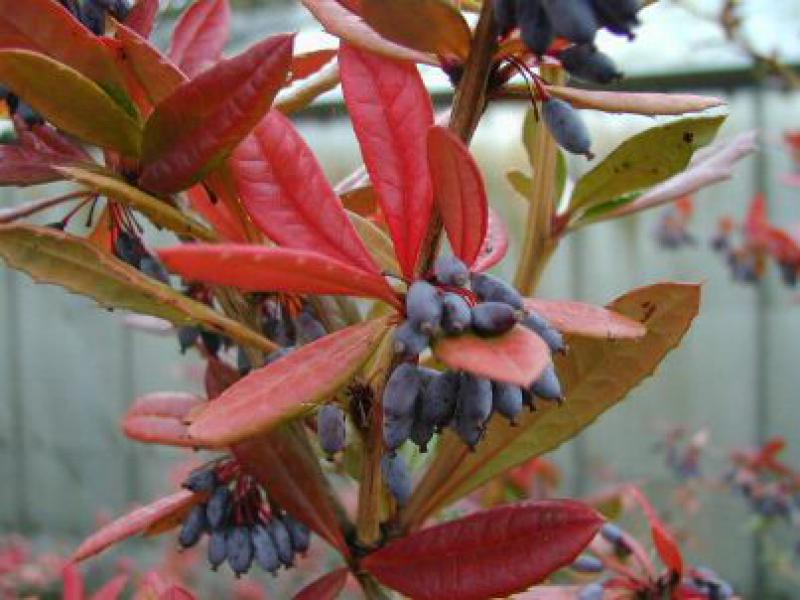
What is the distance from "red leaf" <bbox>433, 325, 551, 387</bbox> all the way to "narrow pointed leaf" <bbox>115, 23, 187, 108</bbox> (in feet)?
0.55

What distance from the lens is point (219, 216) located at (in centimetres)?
48

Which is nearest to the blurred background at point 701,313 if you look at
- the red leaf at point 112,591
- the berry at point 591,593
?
the red leaf at point 112,591

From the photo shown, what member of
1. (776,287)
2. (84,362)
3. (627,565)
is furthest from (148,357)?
(627,565)

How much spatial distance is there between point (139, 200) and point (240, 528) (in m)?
0.21

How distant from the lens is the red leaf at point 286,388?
1.12 ft

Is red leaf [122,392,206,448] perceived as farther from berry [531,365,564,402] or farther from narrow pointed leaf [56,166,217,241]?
berry [531,365,564,402]

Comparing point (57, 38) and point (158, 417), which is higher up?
point (57, 38)

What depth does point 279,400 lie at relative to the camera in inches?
13.9

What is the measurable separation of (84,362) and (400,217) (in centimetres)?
454

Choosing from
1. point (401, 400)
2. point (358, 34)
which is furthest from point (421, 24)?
point (401, 400)

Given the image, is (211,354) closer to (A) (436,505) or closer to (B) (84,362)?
(A) (436,505)

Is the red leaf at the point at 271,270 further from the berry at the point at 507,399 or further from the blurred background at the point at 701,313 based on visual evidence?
the blurred background at the point at 701,313

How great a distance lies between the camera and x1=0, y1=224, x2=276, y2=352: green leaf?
0.42 m

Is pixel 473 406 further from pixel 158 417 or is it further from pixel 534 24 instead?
pixel 158 417
